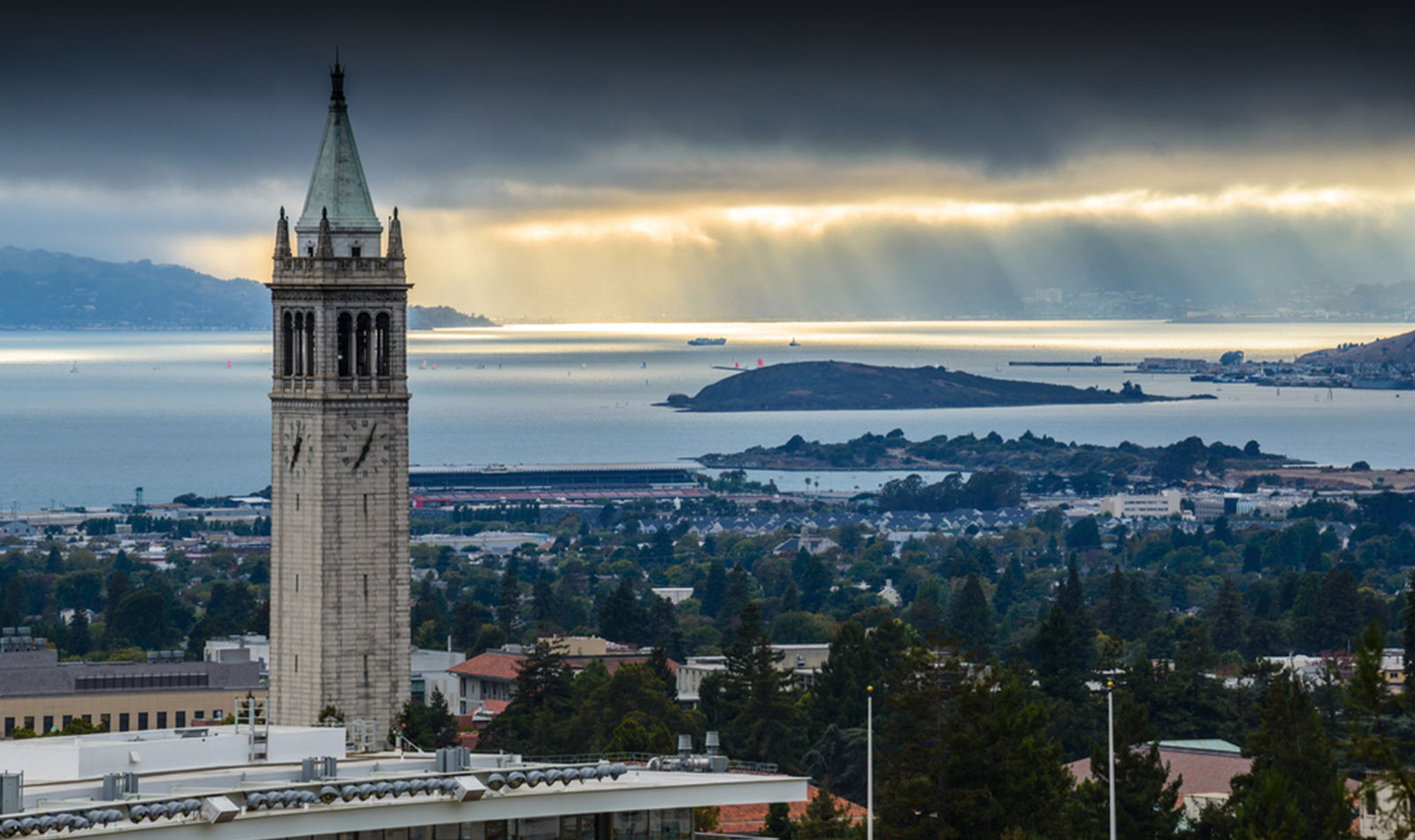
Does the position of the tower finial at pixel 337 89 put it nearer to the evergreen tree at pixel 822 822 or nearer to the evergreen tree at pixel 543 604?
the evergreen tree at pixel 822 822

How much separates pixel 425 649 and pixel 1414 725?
52924 millimetres

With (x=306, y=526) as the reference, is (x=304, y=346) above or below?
above

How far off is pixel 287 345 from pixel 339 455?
313 centimetres

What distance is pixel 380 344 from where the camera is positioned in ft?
207

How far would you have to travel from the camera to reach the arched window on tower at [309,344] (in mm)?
62375

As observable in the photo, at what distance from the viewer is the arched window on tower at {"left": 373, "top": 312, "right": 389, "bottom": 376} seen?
62.8 m

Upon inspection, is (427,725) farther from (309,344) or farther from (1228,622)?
(1228,622)

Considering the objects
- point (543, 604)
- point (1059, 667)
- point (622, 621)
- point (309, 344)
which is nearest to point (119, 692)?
point (309, 344)

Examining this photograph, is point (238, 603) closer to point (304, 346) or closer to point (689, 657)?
point (689, 657)

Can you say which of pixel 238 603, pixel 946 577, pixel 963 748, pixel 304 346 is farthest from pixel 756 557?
pixel 963 748

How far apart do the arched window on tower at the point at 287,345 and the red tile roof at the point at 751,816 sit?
49.2ft

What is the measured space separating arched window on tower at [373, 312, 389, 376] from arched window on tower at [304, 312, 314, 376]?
145 centimetres

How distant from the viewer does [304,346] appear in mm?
62562

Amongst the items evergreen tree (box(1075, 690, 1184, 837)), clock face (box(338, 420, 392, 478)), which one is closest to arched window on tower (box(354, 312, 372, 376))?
clock face (box(338, 420, 392, 478))
